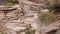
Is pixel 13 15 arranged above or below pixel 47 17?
below

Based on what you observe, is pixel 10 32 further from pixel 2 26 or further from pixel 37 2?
pixel 37 2

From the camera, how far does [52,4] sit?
569 centimetres

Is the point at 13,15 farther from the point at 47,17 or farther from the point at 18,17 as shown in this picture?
the point at 47,17

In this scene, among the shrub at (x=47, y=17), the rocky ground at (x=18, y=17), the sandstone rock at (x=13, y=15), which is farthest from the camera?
the sandstone rock at (x=13, y=15)

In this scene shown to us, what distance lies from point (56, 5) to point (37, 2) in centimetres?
155

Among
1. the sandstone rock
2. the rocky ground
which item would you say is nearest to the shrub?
the rocky ground

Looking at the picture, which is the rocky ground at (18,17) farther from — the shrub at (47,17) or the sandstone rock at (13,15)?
the shrub at (47,17)

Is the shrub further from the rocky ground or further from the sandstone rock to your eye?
the sandstone rock

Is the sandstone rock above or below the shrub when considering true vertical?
below

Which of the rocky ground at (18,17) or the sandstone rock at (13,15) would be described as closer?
the rocky ground at (18,17)

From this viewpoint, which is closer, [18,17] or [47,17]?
[47,17]

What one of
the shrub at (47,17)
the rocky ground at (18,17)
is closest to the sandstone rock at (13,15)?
the rocky ground at (18,17)

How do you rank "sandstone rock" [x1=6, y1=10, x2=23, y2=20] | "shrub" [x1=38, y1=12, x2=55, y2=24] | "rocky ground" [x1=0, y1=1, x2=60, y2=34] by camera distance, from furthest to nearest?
"sandstone rock" [x1=6, y1=10, x2=23, y2=20], "rocky ground" [x1=0, y1=1, x2=60, y2=34], "shrub" [x1=38, y1=12, x2=55, y2=24]

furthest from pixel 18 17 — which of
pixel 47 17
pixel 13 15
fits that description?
pixel 47 17
